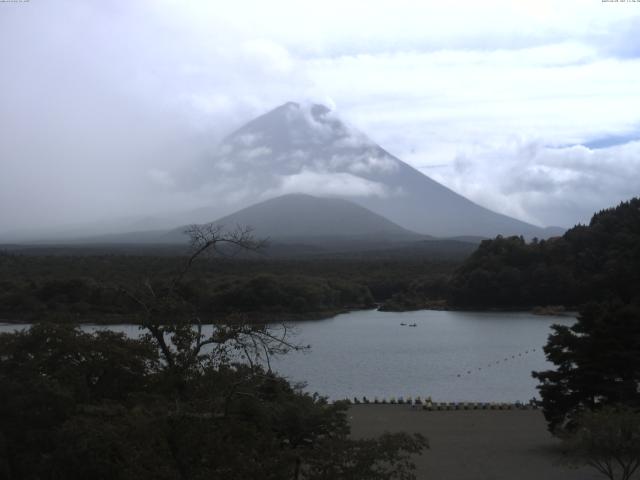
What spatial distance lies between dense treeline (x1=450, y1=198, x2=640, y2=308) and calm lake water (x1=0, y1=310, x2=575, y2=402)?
366 cm

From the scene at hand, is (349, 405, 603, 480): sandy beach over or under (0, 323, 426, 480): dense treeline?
under

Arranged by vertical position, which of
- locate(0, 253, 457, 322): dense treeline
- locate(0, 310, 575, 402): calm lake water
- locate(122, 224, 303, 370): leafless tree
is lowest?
locate(0, 310, 575, 402): calm lake water

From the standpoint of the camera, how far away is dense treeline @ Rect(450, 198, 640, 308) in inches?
1538

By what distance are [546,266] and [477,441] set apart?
31.1 m

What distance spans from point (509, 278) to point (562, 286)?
114 inches

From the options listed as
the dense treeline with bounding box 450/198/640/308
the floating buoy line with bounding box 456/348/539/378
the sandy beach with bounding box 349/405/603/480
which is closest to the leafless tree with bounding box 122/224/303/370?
the sandy beach with bounding box 349/405/603/480

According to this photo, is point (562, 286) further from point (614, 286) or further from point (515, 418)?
Result: point (515, 418)

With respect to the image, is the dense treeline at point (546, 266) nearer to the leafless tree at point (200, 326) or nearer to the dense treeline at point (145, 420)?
the dense treeline at point (145, 420)

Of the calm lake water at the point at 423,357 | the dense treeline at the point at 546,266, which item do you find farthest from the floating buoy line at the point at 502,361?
the dense treeline at the point at 546,266

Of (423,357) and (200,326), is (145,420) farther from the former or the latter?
(423,357)

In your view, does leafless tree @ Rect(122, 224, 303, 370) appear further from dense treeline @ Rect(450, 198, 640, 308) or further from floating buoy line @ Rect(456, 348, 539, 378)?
dense treeline @ Rect(450, 198, 640, 308)

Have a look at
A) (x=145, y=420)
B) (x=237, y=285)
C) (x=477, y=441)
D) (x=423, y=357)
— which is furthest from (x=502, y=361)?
(x=145, y=420)

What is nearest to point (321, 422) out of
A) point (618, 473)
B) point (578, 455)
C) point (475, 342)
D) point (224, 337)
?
point (578, 455)

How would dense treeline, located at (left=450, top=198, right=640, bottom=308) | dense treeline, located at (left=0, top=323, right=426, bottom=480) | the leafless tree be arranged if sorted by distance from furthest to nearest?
1. dense treeline, located at (left=450, top=198, right=640, bottom=308)
2. the leafless tree
3. dense treeline, located at (left=0, top=323, right=426, bottom=480)
